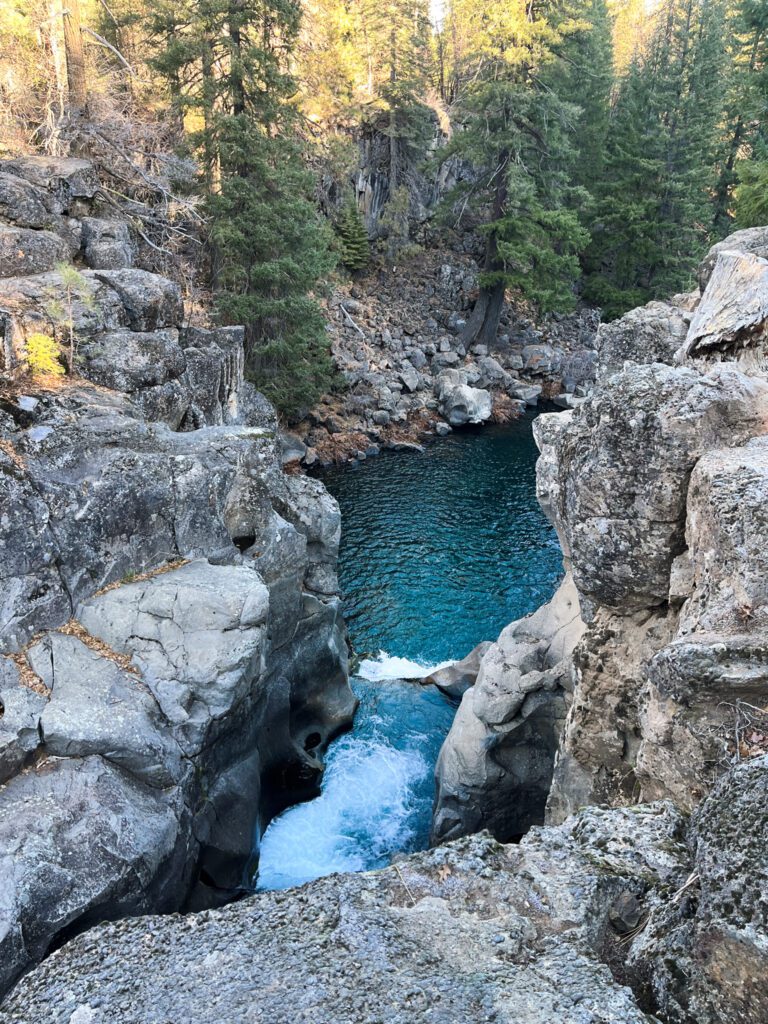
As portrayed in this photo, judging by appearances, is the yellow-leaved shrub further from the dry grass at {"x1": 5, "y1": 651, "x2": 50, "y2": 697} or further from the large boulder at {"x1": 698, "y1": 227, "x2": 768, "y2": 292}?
the large boulder at {"x1": 698, "y1": 227, "x2": 768, "y2": 292}

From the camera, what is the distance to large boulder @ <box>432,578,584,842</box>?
539 inches

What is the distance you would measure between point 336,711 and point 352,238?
3374 centimetres

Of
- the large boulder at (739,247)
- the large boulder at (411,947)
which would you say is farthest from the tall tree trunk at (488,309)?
the large boulder at (411,947)

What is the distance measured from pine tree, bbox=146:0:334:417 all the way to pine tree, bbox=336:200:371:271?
13513 millimetres

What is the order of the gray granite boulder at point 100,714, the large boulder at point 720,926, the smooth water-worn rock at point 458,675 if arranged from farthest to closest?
the smooth water-worn rock at point 458,675
the gray granite boulder at point 100,714
the large boulder at point 720,926

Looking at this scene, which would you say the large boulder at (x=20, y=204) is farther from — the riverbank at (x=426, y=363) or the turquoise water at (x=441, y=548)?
the riverbank at (x=426, y=363)

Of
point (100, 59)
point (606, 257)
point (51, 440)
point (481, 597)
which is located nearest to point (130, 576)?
point (51, 440)

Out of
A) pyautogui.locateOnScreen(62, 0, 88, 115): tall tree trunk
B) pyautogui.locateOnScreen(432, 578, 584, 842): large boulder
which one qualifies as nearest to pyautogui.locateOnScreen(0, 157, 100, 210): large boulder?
pyautogui.locateOnScreen(62, 0, 88, 115): tall tree trunk

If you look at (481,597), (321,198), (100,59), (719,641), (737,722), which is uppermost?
(100,59)

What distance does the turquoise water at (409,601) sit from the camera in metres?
14.4

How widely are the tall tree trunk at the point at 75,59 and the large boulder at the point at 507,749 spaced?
21695 millimetres

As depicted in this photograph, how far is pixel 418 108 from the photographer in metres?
43.1

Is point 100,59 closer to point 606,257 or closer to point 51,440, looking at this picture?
point 51,440

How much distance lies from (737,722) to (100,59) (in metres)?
30.4
